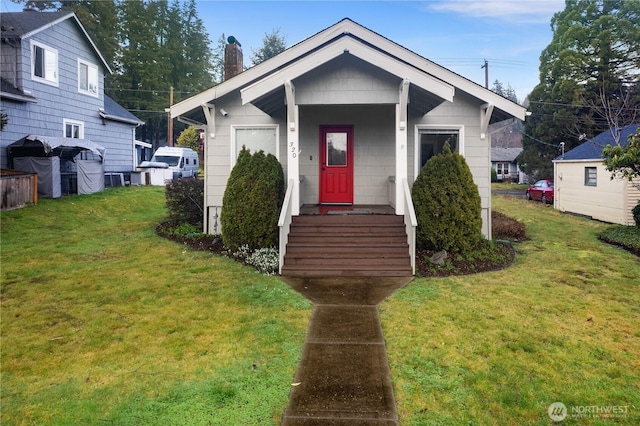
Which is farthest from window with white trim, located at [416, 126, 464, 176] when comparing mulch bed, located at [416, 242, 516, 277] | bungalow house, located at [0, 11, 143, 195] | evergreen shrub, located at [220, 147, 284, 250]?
bungalow house, located at [0, 11, 143, 195]

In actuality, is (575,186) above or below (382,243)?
above

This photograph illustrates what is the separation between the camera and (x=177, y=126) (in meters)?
50.1

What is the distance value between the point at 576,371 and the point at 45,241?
11.3 metres

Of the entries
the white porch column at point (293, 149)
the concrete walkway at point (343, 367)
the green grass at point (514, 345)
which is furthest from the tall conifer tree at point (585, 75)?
the concrete walkway at point (343, 367)

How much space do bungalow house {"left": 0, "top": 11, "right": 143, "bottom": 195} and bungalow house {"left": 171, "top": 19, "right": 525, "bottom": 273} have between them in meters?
9.42

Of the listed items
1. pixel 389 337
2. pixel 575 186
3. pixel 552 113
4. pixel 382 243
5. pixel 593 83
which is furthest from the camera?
pixel 552 113

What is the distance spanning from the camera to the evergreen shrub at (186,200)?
1178 centimetres

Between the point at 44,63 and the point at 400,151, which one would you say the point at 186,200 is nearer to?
the point at 400,151

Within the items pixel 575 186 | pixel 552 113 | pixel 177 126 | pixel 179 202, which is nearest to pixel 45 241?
pixel 179 202

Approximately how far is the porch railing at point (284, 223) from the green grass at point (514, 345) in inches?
99.2

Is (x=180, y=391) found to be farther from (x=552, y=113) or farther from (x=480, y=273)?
(x=552, y=113)

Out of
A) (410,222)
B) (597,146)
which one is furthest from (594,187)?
(410,222)

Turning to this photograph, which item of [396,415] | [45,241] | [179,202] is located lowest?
[396,415]

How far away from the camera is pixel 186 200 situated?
11891mm
